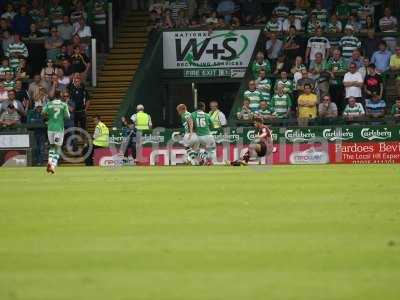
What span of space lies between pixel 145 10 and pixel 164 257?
1282 inches

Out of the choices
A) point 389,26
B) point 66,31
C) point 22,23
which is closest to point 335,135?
point 389,26

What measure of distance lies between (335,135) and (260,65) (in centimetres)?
399

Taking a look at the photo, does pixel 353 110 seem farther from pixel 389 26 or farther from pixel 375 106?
pixel 389 26

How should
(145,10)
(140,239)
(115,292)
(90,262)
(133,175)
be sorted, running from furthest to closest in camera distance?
(145,10) → (133,175) → (140,239) → (90,262) → (115,292)

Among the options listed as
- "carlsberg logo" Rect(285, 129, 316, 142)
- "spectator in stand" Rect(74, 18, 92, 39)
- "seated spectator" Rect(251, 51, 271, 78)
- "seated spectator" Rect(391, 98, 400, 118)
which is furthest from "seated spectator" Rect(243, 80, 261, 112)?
"spectator in stand" Rect(74, 18, 92, 39)

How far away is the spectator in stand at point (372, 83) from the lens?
113 feet

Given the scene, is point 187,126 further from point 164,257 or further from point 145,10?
point 164,257

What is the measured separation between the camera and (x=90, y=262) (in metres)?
10.5

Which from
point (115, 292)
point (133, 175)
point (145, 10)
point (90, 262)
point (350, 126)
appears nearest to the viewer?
point (115, 292)

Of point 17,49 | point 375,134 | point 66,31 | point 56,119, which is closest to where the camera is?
point 56,119

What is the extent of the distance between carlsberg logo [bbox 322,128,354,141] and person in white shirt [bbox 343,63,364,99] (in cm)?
133

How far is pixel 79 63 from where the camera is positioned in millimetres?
37781

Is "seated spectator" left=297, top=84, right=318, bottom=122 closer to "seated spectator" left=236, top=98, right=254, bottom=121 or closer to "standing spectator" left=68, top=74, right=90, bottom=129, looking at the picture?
"seated spectator" left=236, top=98, right=254, bottom=121

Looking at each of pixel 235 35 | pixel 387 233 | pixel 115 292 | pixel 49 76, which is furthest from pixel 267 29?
pixel 115 292
